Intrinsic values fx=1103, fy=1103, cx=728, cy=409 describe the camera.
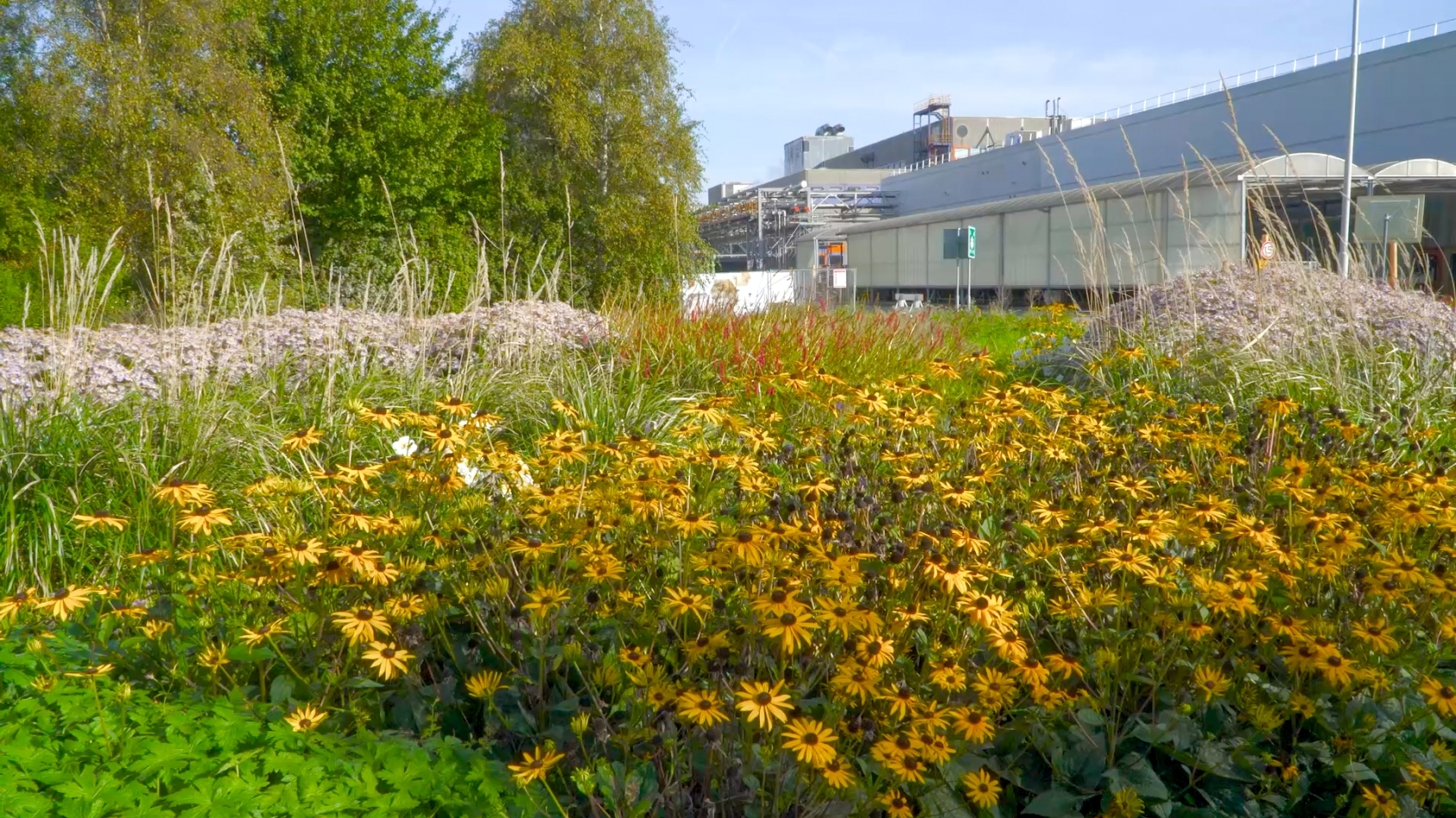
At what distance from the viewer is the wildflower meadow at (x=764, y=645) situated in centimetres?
197

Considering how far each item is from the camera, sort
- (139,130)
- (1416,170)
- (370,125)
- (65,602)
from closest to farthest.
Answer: (65,602), (139,130), (1416,170), (370,125)

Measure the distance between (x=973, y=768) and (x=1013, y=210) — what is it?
24.3 metres

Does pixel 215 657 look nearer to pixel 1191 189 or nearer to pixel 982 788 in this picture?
pixel 982 788

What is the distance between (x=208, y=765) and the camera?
1.97m

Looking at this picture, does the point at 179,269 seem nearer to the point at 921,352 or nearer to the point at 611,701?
the point at 921,352

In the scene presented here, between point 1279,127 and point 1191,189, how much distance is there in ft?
42.4

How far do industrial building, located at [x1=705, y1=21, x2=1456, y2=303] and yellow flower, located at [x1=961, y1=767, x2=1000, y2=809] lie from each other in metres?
8.62

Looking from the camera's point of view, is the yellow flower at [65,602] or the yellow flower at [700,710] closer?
the yellow flower at [700,710]

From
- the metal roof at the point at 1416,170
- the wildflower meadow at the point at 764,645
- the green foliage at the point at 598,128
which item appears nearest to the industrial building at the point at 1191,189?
the metal roof at the point at 1416,170

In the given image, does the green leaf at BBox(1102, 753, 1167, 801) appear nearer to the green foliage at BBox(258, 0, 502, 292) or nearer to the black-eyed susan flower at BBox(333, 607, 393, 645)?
the black-eyed susan flower at BBox(333, 607, 393, 645)

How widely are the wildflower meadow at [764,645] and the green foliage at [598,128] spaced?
2014 centimetres

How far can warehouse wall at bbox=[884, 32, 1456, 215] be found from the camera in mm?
24516

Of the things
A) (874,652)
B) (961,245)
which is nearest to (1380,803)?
(874,652)

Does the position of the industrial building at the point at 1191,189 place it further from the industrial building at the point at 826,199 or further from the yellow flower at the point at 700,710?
the yellow flower at the point at 700,710
